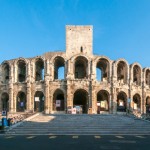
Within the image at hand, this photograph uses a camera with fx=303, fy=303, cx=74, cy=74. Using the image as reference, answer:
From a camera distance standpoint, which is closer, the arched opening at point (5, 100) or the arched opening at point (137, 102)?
the arched opening at point (137, 102)

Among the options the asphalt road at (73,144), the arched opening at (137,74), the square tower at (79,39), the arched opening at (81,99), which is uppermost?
the square tower at (79,39)

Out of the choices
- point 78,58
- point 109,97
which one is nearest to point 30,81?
point 78,58

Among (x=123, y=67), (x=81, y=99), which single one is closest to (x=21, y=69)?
(x=81, y=99)

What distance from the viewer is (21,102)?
201ft

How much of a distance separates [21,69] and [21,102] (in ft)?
23.0

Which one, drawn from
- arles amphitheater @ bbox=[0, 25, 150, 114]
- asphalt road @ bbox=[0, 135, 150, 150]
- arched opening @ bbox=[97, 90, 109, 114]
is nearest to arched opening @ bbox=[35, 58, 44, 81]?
arles amphitheater @ bbox=[0, 25, 150, 114]

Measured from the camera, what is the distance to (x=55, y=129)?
29.2m

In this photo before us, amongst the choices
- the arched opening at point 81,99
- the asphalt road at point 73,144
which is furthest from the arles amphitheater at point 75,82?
the asphalt road at point 73,144

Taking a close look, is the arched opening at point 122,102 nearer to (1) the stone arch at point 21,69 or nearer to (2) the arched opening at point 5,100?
(1) the stone arch at point 21,69

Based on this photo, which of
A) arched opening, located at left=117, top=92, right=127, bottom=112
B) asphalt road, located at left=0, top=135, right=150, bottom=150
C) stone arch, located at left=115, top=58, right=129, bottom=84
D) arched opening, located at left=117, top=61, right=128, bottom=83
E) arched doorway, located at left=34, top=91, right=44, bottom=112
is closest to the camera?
asphalt road, located at left=0, top=135, right=150, bottom=150

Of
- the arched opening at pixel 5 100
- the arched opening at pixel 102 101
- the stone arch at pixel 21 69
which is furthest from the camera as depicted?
the arched opening at pixel 5 100

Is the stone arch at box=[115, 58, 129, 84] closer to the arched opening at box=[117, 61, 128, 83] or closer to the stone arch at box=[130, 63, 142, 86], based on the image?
the arched opening at box=[117, 61, 128, 83]

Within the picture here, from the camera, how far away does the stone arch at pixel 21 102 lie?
60156mm

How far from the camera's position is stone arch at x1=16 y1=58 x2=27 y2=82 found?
59.7m
